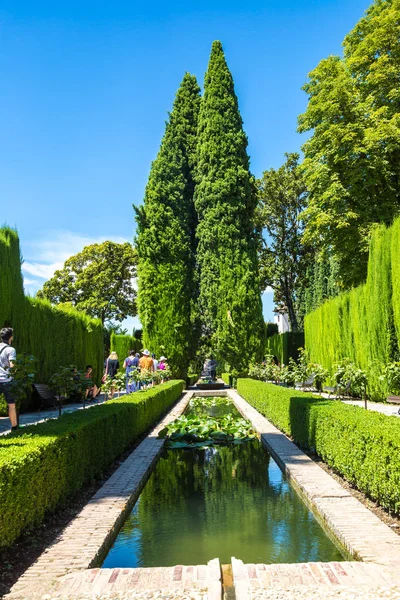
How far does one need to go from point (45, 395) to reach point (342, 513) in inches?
404

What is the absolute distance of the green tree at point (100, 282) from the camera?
41.9 meters

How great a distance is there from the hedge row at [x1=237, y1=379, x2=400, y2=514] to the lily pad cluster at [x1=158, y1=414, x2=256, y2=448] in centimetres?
124

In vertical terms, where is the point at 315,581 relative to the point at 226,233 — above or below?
below

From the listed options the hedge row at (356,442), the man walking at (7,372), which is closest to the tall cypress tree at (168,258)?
the hedge row at (356,442)

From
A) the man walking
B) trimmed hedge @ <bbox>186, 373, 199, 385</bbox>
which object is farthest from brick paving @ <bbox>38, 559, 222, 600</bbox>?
trimmed hedge @ <bbox>186, 373, 199, 385</bbox>

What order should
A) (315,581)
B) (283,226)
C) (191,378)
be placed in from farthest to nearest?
(283,226)
(191,378)
(315,581)

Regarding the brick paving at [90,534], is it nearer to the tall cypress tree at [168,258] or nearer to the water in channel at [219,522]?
the water in channel at [219,522]

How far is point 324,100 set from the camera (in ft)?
66.0

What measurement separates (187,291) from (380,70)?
12.8 meters

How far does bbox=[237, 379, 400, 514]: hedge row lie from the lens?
4.46 m

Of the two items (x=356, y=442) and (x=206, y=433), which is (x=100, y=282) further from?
(x=356, y=442)

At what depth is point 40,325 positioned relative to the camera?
14797 mm

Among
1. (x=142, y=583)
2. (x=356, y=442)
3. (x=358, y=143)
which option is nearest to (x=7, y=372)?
(x=356, y=442)

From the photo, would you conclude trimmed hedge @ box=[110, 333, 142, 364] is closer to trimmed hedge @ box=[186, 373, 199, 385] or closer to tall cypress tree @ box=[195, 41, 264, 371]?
trimmed hedge @ box=[186, 373, 199, 385]
